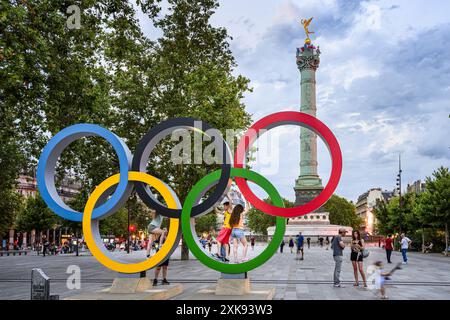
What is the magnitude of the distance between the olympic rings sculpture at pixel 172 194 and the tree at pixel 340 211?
12122cm

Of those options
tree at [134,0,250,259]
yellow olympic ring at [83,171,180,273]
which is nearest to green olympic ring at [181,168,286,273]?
yellow olympic ring at [83,171,180,273]

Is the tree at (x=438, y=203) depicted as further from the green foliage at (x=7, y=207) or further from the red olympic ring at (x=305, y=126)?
the green foliage at (x=7, y=207)

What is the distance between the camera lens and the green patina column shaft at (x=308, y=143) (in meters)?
88.6

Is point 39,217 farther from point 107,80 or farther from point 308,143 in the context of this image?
point 107,80

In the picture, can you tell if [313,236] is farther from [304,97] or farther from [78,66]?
[78,66]

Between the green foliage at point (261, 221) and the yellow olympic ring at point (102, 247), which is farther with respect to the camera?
the green foliage at point (261, 221)

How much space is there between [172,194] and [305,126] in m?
4.13

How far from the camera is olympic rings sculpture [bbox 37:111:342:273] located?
13.5m

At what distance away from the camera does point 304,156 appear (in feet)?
297

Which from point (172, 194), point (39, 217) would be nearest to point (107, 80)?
point (172, 194)

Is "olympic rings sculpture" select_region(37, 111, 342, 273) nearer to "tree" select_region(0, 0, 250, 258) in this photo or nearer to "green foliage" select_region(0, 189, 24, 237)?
"tree" select_region(0, 0, 250, 258)

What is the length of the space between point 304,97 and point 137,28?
70.6 metres

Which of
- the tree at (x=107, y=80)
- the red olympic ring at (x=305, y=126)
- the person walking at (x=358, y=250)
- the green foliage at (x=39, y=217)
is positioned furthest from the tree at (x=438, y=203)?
the green foliage at (x=39, y=217)

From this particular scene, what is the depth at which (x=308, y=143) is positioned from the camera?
90.1 metres
